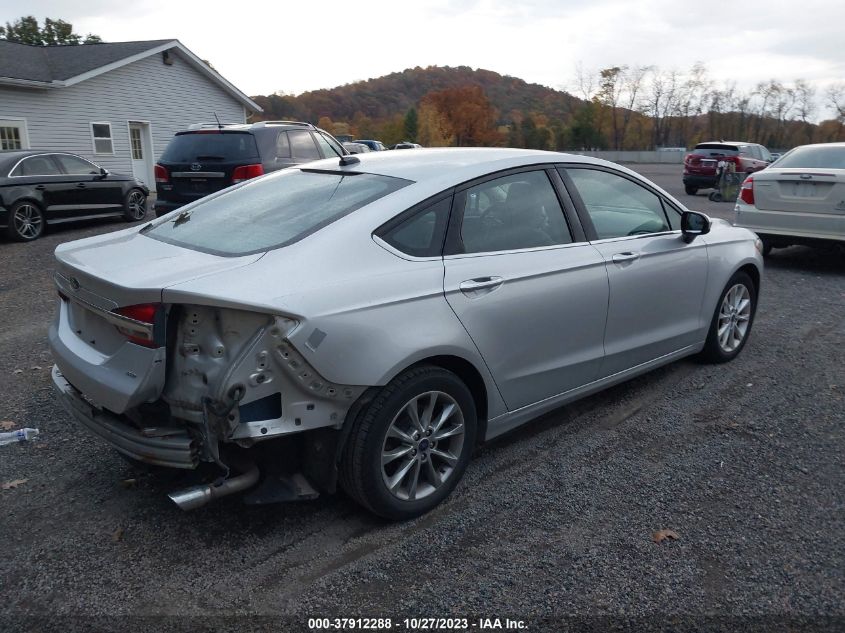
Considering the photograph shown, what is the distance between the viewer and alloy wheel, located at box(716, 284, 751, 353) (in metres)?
5.31

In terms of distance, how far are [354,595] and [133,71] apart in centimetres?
2246

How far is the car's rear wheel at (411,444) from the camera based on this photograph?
118 inches

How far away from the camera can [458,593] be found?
2754 mm

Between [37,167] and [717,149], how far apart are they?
17.3 m

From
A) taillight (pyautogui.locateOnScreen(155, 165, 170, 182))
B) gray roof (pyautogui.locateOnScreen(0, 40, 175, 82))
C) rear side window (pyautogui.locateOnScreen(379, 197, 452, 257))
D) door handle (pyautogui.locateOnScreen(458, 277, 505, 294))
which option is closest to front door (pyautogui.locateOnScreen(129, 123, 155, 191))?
gray roof (pyautogui.locateOnScreen(0, 40, 175, 82))

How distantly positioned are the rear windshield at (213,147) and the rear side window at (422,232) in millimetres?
6782

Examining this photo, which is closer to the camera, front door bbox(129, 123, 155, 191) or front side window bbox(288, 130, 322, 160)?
front side window bbox(288, 130, 322, 160)

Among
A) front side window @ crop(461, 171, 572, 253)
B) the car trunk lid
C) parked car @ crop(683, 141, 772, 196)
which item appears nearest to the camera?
front side window @ crop(461, 171, 572, 253)

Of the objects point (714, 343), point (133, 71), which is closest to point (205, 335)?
point (714, 343)

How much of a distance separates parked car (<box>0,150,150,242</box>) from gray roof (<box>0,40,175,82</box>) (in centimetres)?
713

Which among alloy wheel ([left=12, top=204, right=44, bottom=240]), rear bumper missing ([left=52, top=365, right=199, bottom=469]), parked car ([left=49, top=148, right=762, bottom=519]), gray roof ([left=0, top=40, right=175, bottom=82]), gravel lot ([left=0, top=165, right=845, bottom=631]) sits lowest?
gravel lot ([left=0, top=165, right=845, bottom=631])

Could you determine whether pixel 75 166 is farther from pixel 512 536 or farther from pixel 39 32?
pixel 39 32

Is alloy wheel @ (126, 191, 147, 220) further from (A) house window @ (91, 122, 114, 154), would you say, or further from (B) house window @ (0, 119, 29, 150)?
(A) house window @ (91, 122, 114, 154)

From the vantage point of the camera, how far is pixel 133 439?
2.93 m
